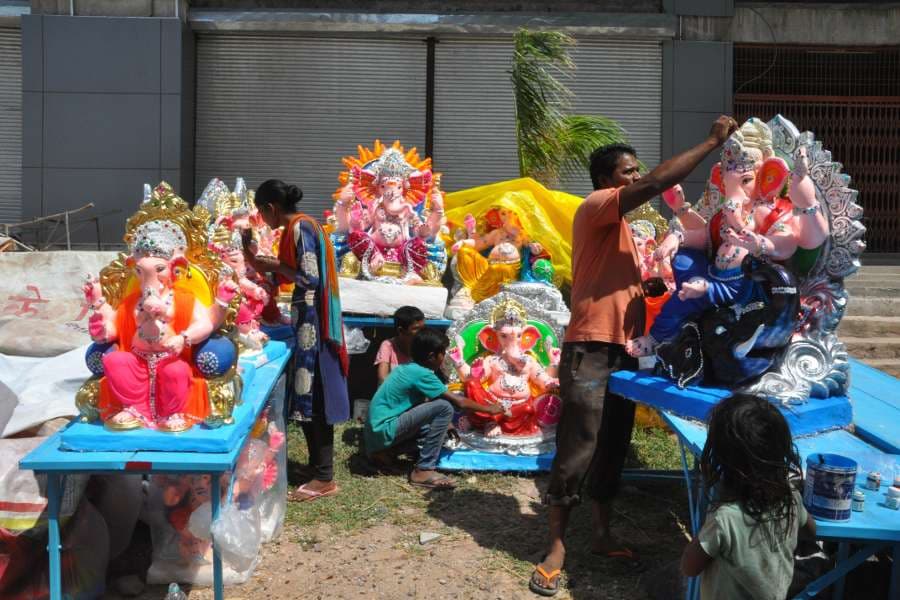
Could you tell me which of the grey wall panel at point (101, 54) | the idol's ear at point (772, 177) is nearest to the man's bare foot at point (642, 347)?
the idol's ear at point (772, 177)

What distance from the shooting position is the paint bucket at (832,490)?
2.44 meters

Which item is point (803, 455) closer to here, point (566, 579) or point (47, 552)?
point (566, 579)

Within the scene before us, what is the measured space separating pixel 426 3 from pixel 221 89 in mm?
2577

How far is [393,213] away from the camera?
661 cm

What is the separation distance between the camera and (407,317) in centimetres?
549

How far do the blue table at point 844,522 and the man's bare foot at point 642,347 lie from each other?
0.26 metres

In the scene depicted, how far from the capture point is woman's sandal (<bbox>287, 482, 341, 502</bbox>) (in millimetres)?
4418

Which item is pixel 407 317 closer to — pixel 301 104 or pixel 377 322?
pixel 377 322

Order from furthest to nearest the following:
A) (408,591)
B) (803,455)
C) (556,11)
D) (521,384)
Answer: (556,11), (521,384), (408,591), (803,455)

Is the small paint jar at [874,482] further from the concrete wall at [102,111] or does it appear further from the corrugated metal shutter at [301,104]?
the concrete wall at [102,111]

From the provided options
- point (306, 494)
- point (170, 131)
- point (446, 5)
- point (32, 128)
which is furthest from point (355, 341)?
point (32, 128)

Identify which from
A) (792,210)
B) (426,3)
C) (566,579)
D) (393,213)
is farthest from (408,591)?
(426,3)

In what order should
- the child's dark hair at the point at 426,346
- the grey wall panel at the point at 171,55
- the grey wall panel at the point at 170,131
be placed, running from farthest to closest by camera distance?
the grey wall panel at the point at 170,131 → the grey wall panel at the point at 171,55 → the child's dark hair at the point at 426,346

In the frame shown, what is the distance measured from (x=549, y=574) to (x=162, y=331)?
1778 millimetres
